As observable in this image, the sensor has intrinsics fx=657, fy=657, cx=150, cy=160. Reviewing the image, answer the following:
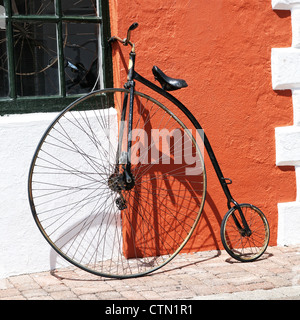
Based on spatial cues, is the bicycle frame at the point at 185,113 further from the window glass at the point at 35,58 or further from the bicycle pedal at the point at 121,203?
the window glass at the point at 35,58

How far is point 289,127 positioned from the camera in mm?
5504

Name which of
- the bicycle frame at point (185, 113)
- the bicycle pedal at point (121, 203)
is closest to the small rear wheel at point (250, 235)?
the bicycle frame at point (185, 113)

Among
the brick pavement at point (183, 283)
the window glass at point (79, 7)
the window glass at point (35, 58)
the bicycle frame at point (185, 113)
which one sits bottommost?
the brick pavement at point (183, 283)

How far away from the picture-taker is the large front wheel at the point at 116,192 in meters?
4.93

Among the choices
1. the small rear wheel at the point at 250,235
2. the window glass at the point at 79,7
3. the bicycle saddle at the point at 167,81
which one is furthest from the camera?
the small rear wheel at the point at 250,235

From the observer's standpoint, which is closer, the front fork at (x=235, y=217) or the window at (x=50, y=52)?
the window at (x=50, y=52)

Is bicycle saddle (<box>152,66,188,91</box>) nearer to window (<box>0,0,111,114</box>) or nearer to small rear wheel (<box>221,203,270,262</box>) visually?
window (<box>0,0,111,114</box>)

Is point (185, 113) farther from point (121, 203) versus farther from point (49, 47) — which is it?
point (49, 47)

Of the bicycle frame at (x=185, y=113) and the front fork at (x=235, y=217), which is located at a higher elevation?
the bicycle frame at (x=185, y=113)

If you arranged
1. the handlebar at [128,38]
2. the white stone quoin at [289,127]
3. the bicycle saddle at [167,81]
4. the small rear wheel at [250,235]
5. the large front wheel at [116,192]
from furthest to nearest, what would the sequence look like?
the white stone quoin at [289,127]
the small rear wheel at [250,235]
the large front wheel at [116,192]
the bicycle saddle at [167,81]
the handlebar at [128,38]

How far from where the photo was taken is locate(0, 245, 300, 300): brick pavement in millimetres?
4328

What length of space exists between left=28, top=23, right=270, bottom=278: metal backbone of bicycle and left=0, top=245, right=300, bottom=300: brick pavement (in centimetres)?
12

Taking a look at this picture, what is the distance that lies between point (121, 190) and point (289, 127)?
5.39 feet

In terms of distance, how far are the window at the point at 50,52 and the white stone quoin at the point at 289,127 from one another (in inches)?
55.4
